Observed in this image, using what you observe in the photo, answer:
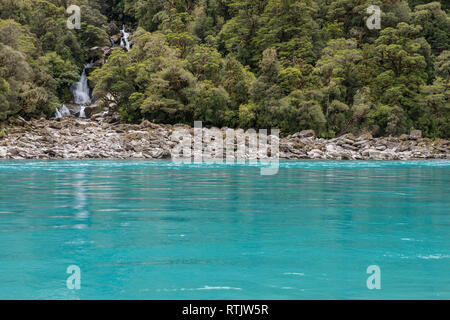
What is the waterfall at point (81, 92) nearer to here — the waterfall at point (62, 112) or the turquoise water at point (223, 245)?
the waterfall at point (62, 112)

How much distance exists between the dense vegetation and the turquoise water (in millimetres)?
32430

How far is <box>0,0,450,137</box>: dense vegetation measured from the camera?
141 feet

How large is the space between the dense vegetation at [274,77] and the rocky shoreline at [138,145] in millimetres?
3796

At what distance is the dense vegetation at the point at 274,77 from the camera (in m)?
42.9

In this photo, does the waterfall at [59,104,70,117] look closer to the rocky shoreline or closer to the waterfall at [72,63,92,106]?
the waterfall at [72,63,92,106]

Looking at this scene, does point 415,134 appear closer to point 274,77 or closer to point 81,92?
point 274,77

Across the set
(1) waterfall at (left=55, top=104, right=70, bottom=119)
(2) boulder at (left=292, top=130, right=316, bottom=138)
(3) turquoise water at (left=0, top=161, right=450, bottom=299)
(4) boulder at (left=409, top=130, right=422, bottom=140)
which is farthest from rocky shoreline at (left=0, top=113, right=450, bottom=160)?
(3) turquoise water at (left=0, top=161, right=450, bottom=299)

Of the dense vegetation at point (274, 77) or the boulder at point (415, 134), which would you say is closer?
the boulder at point (415, 134)

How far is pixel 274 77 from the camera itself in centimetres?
4431

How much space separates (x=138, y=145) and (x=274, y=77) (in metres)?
16.9

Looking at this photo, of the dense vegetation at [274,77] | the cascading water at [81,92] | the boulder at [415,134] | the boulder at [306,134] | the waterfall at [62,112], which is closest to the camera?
the boulder at [306,134]

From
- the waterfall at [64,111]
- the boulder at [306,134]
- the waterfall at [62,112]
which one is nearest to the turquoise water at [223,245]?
the boulder at [306,134]

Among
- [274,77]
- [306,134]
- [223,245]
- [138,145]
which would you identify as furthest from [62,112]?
[223,245]
